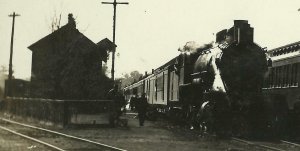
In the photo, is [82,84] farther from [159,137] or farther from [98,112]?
[159,137]

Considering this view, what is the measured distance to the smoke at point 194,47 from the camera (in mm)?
20625

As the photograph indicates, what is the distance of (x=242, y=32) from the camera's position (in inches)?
666

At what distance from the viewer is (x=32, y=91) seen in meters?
44.8

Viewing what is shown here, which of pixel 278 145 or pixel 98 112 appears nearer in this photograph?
pixel 278 145

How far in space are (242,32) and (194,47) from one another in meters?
4.09

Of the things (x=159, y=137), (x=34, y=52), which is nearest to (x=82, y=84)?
(x=34, y=52)

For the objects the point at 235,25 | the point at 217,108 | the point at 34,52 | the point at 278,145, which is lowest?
the point at 278,145

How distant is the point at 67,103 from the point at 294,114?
1005 cm

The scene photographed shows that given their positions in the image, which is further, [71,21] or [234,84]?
[71,21]

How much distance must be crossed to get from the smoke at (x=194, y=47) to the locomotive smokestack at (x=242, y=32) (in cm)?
353

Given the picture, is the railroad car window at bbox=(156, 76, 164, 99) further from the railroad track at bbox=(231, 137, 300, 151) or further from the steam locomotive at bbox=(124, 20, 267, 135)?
the railroad track at bbox=(231, 137, 300, 151)

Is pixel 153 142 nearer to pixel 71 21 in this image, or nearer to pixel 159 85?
pixel 159 85

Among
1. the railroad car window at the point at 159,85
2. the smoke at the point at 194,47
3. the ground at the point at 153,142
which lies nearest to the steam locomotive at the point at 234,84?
the ground at the point at 153,142

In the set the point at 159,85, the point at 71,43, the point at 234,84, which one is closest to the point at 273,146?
the point at 234,84
